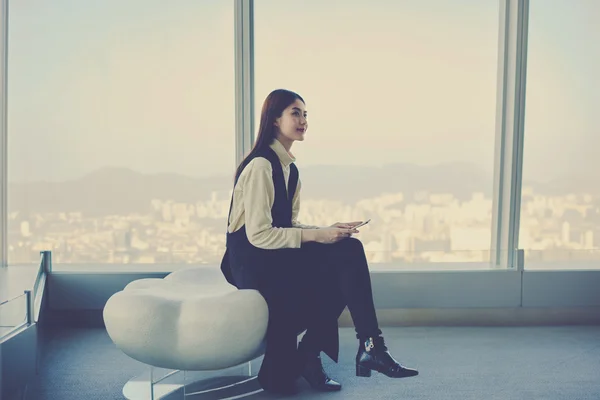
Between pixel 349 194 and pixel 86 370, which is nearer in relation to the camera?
pixel 86 370

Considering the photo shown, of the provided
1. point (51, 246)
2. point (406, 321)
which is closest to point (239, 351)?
point (406, 321)

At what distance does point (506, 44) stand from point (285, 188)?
6.66 feet

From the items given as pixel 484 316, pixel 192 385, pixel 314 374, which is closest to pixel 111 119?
pixel 192 385

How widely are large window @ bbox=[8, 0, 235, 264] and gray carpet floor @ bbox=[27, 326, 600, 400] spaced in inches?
24.2

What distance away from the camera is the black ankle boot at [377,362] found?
2.42m

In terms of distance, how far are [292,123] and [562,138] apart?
211 cm

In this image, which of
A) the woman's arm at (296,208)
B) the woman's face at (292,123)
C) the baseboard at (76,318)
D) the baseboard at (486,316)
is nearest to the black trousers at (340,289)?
the woman's arm at (296,208)

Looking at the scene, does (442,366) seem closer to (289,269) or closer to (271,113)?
(289,269)

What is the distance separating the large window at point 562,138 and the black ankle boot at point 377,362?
6.15 ft

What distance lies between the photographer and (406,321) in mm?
3854

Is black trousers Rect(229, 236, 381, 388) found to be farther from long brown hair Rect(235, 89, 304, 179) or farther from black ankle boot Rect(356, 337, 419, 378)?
long brown hair Rect(235, 89, 304, 179)

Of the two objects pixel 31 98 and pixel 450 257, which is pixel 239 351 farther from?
pixel 31 98

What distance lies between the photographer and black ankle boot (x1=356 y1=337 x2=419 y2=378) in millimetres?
2420

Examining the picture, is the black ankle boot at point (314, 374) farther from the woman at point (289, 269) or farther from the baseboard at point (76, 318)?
the baseboard at point (76, 318)
